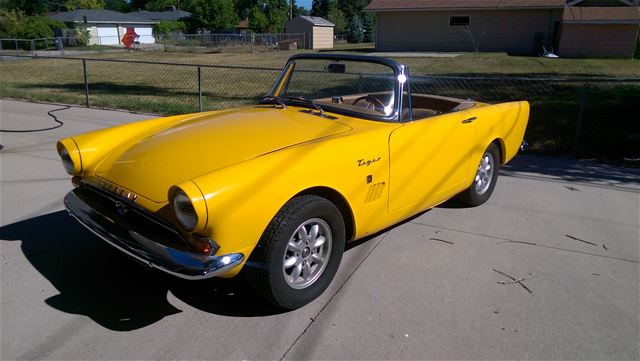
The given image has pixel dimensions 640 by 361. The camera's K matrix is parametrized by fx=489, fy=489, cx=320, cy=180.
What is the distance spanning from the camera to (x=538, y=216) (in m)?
4.69

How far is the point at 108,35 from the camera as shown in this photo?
183 feet

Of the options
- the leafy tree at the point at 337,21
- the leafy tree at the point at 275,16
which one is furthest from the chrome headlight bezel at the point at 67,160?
the leafy tree at the point at 337,21

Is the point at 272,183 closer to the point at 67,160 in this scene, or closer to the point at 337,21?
the point at 67,160

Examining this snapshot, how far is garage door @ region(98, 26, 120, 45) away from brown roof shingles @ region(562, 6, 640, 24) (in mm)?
45776

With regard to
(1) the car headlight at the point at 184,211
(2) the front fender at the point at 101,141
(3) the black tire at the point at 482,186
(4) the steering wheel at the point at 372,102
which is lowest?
(3) the black tire at the point at 482,186

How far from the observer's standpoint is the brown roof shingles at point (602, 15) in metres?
25.8

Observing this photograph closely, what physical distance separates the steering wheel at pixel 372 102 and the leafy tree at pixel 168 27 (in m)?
53.8

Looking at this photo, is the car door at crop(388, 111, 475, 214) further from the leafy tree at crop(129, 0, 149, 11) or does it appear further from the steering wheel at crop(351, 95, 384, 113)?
the leafy tree at crop(129, 0, 149, 11)

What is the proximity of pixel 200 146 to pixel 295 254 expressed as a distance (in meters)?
0.93

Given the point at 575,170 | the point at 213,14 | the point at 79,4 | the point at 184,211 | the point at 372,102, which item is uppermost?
the point at 79,4

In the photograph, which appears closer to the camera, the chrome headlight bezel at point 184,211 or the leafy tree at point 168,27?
the chrome headlight bezel at point 184,211

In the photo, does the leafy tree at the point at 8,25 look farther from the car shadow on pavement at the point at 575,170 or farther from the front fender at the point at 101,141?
the car shadow on pavement at the point at 575,170

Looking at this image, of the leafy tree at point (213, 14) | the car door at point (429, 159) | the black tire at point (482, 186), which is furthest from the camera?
the leafy tree at point (213, 14)

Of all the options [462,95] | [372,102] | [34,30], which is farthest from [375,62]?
[34,30]
